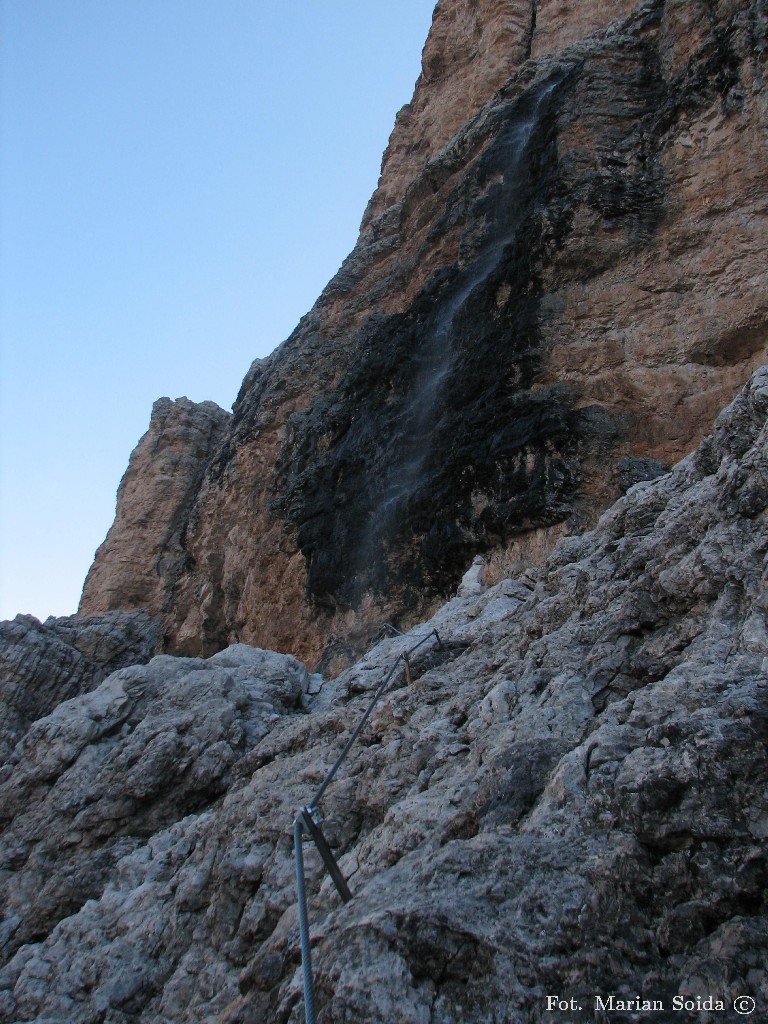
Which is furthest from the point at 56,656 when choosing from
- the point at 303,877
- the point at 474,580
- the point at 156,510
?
the point at 303,877

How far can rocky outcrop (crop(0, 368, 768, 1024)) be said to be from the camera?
3646mm

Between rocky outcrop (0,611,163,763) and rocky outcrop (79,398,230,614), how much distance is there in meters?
2.05

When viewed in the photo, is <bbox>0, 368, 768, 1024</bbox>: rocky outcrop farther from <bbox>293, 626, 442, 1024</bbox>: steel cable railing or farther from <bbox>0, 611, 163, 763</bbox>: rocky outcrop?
<bbox>0, 611, 163, 763</bbox>: rocky outcrop

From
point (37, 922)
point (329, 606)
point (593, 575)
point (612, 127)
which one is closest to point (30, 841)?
point (37, 922)

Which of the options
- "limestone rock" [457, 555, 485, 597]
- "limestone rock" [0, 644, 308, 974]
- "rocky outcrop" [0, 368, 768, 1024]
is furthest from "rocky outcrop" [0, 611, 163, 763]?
"limestone rock" [457, 555, 485, 597]

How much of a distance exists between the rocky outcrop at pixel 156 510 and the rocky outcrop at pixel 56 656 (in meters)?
2.05

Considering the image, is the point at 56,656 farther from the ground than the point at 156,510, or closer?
closer

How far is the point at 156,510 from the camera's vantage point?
35438 mm

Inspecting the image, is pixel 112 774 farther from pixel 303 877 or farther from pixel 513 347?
pixel 513 347

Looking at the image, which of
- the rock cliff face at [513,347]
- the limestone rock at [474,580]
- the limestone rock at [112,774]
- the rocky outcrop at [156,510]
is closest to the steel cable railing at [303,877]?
the limestone rock at [112,774]

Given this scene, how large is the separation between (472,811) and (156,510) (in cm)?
3229

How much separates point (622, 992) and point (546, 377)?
15018 mm

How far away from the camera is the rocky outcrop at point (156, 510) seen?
32969 mm

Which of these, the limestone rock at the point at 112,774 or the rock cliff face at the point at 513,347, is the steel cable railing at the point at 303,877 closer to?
the limestone rock at the point at 112,774
